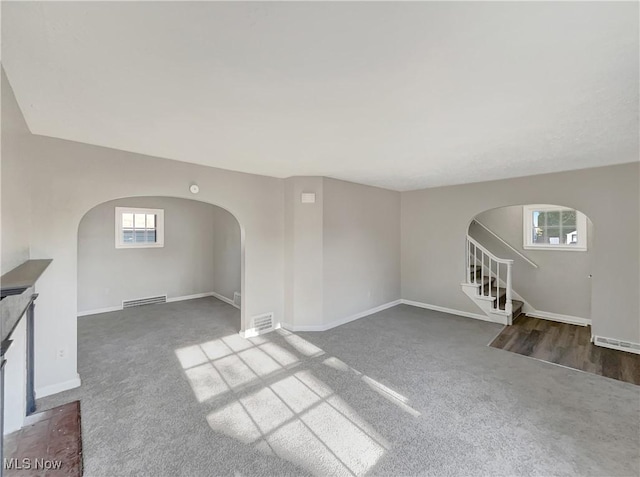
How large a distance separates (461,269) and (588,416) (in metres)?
2.89

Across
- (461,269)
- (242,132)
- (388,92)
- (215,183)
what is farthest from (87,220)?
(461,269)

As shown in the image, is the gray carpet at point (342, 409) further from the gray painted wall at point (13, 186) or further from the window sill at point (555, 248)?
the window sill at point (555, 248)

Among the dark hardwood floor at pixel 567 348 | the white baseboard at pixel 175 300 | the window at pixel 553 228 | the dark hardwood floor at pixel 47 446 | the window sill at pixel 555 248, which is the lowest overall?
the dark hardwood floor at pixel 47 446

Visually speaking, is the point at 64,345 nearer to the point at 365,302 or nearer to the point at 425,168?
the point at 365,302

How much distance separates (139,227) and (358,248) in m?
4.62

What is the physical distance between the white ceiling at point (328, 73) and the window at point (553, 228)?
2.58m

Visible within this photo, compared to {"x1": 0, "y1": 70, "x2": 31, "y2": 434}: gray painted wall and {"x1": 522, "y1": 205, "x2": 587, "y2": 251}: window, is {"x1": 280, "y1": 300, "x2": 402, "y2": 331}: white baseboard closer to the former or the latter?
{"x1": 0, "y1": 70, "x2": 31, "y2": 434}: gray painted wall

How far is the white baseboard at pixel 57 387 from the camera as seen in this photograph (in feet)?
8.13

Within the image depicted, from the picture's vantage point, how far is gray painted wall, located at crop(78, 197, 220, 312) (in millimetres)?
4953

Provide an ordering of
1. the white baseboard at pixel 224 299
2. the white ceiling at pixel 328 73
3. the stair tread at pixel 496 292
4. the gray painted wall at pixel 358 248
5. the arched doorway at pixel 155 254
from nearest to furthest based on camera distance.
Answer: the white ceiling at pixel 328 73 < the gray painted wall at pixel 358 248 < the stair tread at pixel 496 292 < the arched doorway at pixel 155 254 < the white baseboard at pixel 224 299

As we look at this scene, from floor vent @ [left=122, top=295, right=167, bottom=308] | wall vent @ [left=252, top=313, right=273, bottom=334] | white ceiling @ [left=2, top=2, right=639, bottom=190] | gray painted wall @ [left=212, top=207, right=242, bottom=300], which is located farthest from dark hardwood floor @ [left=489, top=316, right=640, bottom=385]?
floor vent @ [left=122, top=295, right=167, bottom=308]

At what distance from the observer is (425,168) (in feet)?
12.1

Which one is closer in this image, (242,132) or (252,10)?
(252,10)

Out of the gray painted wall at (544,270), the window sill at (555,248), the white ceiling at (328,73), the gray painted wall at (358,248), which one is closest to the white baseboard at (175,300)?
the gray painted wall at (358,248)
